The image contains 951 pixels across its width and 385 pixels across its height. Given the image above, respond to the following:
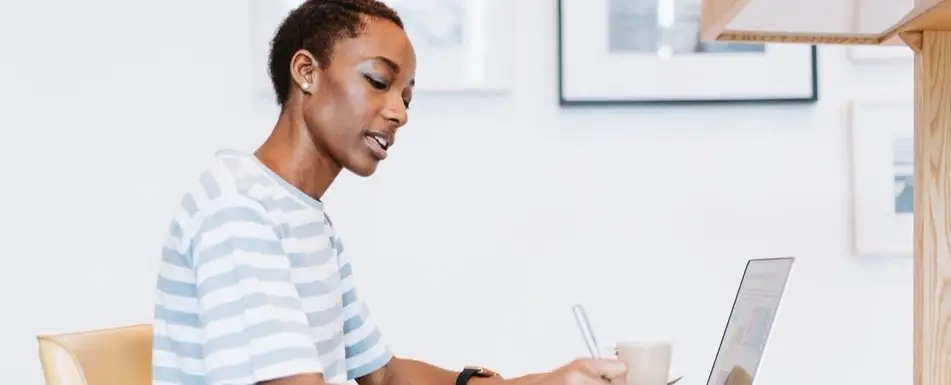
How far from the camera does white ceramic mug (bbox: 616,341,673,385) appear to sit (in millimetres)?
1207

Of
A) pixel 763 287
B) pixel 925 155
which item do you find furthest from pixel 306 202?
pixel 925 155

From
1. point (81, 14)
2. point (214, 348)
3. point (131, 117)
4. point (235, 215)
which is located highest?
point (81, 14)

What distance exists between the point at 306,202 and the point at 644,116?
969 millimetres

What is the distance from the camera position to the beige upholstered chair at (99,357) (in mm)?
1248

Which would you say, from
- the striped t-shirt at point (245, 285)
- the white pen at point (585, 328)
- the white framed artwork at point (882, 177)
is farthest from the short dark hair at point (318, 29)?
the white framed artwork at point (882, 177)

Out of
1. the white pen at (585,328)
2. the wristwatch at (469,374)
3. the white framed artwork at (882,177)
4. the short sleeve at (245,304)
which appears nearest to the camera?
the short sleeve at (245,304)

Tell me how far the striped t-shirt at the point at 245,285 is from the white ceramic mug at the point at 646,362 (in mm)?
322

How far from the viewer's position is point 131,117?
80.2 inches

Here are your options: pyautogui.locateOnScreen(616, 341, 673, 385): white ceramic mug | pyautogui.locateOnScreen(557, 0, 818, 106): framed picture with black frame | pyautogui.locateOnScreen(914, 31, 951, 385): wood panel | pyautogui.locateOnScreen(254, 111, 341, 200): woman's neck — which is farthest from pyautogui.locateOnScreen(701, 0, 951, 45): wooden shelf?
pyautogui.locateOnScreen(557, 0, 818, 106): framed picture with black frame

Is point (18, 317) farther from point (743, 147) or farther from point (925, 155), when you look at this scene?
point (925, 155)

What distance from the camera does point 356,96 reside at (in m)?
1.22

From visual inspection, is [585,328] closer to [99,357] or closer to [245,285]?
[245,285]

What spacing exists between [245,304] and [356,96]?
28 cm

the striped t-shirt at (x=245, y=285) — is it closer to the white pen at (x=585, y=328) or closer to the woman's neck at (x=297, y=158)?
the woman's neck at (x=297, y=158)
